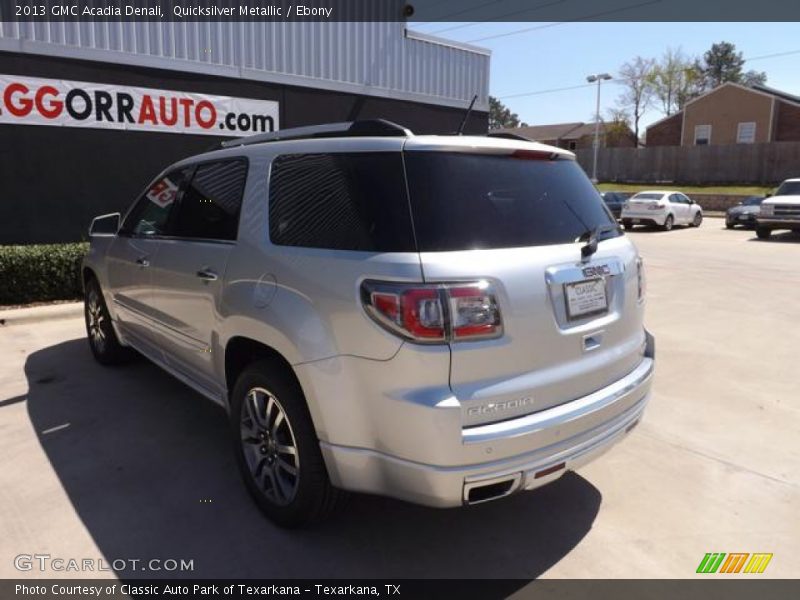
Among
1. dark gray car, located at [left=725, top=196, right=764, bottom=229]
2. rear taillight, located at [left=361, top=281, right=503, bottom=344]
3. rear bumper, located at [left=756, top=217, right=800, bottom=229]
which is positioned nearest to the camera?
rear taillight, located at [left=361, top=281, right=503, bottom=344]

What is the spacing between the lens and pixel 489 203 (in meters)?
2.62

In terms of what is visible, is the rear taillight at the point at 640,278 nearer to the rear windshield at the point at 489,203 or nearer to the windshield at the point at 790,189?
the rear windshield at the point at 489,203

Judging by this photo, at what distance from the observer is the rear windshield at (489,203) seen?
2459mm

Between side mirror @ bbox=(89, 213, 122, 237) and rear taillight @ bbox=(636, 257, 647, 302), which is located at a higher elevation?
side mirror @ bbox=(89, 213, 122, 237)

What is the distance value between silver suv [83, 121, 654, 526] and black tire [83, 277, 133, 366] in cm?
235

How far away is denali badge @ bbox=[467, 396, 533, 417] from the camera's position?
2.34 meters

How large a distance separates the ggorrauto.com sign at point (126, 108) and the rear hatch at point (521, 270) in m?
8.57

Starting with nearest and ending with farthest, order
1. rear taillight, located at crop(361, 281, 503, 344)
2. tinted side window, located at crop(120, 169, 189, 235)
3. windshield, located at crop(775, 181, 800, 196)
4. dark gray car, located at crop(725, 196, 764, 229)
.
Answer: rear taillight, located at crop(361, 281, 503, 344) → tinted side window, located at crop(120, 169, 189, 235) → windshield, located at crop(775, 181, 800, 196) → dark gray car, located at crop(725, 196, 764, 229)

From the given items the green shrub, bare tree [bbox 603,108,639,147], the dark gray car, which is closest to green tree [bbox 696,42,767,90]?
bare tree [bbox 603,108,639,147]

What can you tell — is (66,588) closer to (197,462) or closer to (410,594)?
(197,462)

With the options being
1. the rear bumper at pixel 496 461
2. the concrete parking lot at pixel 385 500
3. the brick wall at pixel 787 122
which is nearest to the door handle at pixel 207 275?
the concrete parking lot at pixel 385 500

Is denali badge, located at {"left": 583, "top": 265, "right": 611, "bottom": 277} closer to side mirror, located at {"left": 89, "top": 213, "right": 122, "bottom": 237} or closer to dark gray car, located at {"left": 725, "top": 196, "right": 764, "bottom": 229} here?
side mirror, located at {"left": 89, "top": 213, "right": 122, "bottom": 237}

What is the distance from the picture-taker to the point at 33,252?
8016mm

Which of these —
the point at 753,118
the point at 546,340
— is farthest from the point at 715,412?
the point at 753,118
